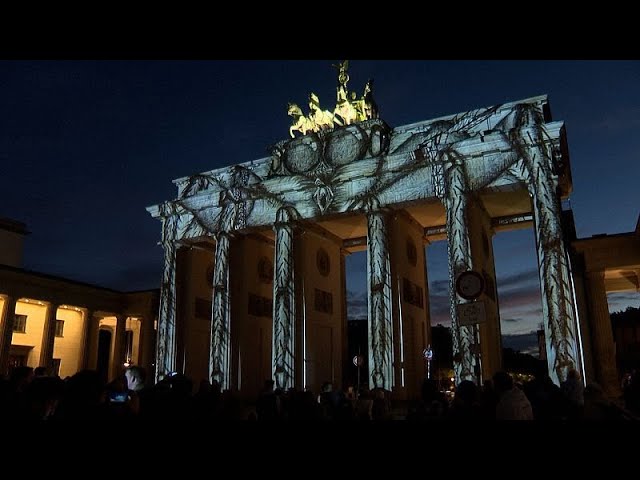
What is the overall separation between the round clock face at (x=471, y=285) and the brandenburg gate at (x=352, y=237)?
1169 centimetres

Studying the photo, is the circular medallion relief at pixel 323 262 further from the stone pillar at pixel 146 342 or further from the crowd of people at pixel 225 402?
the crowd of people at pixel 225 402

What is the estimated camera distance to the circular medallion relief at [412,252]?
30.8 m

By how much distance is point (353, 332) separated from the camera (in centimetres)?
7288

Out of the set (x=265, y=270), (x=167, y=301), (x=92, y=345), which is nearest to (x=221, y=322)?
(x=167, y=301)

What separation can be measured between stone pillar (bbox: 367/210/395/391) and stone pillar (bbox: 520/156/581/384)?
702cm

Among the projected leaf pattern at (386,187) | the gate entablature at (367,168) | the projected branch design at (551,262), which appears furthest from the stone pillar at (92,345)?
the projected branch design at (551,262)

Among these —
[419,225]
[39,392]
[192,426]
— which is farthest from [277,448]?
[419,225]

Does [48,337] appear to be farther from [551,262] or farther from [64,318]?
[551,262]

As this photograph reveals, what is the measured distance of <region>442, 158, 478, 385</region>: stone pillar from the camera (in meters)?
23.2

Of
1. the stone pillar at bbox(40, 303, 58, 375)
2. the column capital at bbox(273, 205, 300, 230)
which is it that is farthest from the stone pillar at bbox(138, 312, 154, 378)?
the column capital at bbox(273, 205, 300, 230)

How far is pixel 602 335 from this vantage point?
25922 millimetres

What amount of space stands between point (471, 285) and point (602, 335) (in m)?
17.9

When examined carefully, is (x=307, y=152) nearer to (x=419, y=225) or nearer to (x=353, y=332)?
(x=419, y=225)

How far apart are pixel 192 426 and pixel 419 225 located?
31.0 meters
